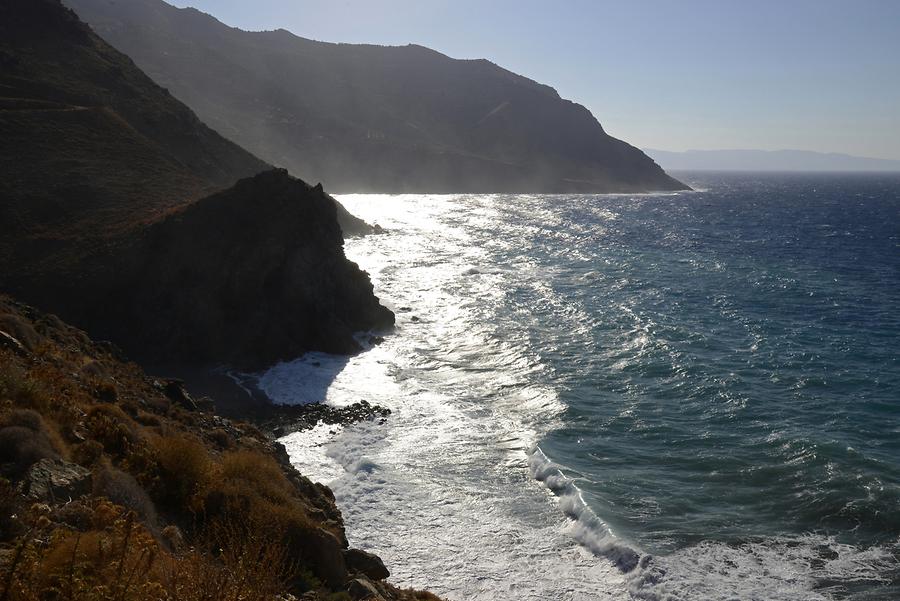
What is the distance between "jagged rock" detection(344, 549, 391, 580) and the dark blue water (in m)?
7.53

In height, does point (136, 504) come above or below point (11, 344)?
below

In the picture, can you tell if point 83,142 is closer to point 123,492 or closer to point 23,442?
point 23,442

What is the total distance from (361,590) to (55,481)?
18.7ft

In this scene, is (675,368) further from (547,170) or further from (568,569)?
(547,170)

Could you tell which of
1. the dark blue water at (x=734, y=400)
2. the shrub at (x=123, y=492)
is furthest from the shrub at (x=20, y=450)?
the dark blue water at (x=734, y=400)

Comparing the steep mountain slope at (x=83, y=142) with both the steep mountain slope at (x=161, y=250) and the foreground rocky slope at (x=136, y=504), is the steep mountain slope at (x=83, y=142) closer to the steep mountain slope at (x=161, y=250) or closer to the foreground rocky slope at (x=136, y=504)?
the steep mountain slope at (x=161, y=250)

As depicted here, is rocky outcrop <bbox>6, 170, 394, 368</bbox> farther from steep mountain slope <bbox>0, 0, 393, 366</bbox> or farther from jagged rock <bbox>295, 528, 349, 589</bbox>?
jagged rock <bbox>295, 528, 349, 589</bbox>

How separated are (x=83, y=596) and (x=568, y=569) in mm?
13393

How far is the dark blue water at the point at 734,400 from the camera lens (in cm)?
1964

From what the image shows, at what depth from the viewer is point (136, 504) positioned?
10.4 meters

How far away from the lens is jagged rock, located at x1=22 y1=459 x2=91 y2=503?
9.25m

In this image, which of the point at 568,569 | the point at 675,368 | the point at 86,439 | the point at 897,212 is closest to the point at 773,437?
the point at 675,368

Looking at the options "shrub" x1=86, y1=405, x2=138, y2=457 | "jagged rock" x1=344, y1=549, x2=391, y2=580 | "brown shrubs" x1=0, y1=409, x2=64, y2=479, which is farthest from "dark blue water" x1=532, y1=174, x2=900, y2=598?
"brown shrubs" x1=0, y1=409, x2=64, y2=479

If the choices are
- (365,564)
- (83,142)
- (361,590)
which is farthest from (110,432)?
(83,142)
